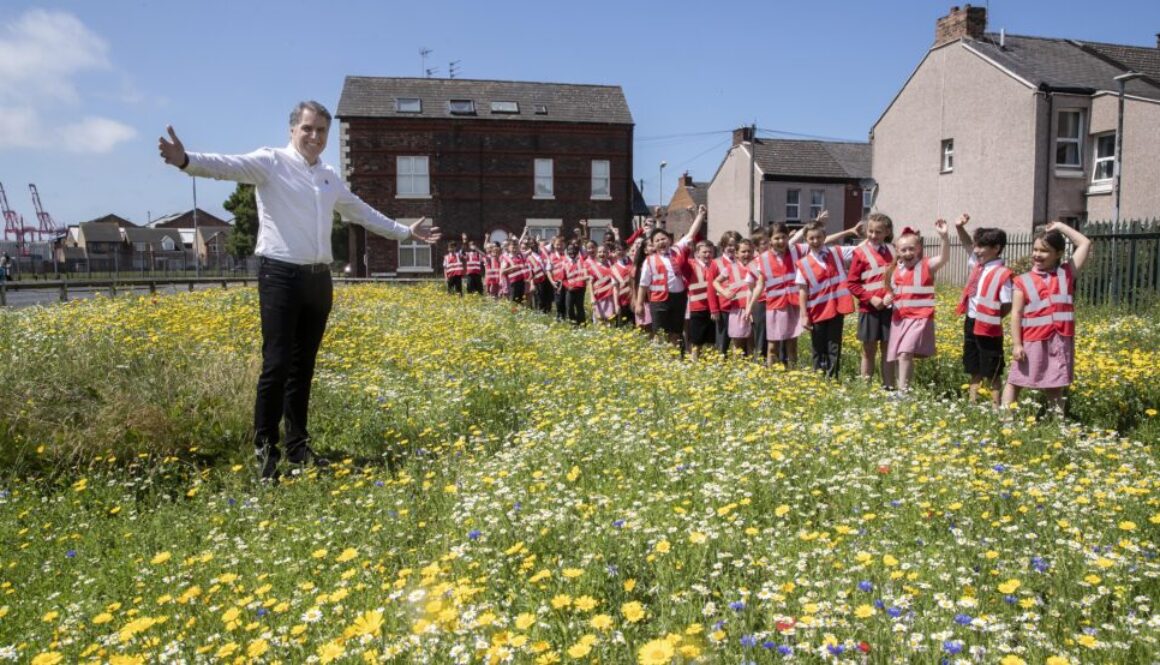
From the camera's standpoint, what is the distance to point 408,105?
128 feet

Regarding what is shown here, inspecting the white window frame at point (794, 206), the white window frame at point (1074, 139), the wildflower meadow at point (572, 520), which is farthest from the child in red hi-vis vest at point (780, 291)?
the white window frame at point (794, 206)

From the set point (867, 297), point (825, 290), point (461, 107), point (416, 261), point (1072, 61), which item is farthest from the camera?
point (461, 107)

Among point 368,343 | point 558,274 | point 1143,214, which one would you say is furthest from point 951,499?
point 1143,214

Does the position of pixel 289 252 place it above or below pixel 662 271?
above

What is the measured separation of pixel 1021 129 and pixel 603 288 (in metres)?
20.4

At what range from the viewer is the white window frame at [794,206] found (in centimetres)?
4422

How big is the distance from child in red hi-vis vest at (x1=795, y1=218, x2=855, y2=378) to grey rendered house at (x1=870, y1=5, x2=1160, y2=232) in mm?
22985

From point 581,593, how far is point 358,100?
38937 mm

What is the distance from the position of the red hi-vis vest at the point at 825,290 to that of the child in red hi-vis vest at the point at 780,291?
19.4 inches

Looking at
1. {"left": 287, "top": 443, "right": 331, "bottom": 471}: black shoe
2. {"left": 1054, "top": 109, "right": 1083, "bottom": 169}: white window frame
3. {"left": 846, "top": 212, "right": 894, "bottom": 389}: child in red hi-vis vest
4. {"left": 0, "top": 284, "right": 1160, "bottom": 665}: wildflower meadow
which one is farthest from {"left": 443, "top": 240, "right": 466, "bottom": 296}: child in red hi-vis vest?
{"left": 1054, "top": 109, "right": 1083, "bottom": 169}: white window frame

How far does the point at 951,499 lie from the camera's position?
390 cm

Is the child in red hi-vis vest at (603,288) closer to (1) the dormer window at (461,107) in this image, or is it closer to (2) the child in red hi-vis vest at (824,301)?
(2) the child in red hi-vis vest at (824,301)

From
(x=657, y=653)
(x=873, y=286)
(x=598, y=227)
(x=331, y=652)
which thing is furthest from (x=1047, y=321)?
(x=598, y=227)

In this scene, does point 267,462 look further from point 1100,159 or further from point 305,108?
point 1100,159
